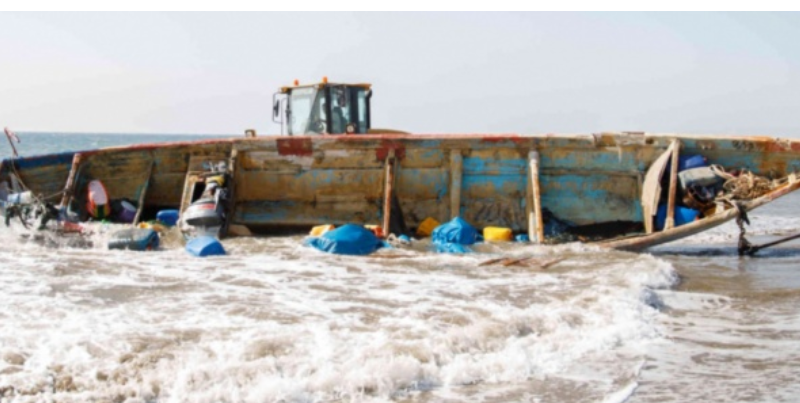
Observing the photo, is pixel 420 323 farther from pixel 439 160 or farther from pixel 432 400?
pixel 439 160

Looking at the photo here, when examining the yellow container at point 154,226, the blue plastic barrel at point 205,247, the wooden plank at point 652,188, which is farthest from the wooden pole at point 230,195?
the wooden plank at point 652,188

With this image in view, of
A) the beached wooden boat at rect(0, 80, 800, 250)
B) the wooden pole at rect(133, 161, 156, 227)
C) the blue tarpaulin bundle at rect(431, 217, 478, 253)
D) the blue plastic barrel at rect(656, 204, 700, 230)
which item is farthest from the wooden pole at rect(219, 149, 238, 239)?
the blue plastic barrel at rect(656, 204, 700, 230)

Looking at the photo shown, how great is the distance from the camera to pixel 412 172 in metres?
11.8

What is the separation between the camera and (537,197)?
36.3ft

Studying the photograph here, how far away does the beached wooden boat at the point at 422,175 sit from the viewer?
11.3 meters

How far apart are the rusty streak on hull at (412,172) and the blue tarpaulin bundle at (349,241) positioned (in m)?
1.18

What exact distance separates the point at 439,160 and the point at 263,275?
3518 mm

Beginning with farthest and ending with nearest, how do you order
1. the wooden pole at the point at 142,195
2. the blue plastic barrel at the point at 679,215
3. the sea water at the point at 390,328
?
1. the wooden pole at the point at 142,195
2. the blue plastic barrel at the point at 679,215
3. the sea water at the point at 390,328

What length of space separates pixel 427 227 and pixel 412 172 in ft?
2.45

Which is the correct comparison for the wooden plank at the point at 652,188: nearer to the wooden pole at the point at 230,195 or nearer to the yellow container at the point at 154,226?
the wooden pole at the point at 230,195

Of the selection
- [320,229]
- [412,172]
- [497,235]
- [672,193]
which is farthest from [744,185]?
[320,229]

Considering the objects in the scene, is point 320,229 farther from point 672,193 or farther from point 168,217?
point 672,193

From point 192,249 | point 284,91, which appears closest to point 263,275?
point 192,249

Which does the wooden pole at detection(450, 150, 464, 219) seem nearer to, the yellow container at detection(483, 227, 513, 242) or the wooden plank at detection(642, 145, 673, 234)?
the yellow container at detection(483, 227, 513, 242)
